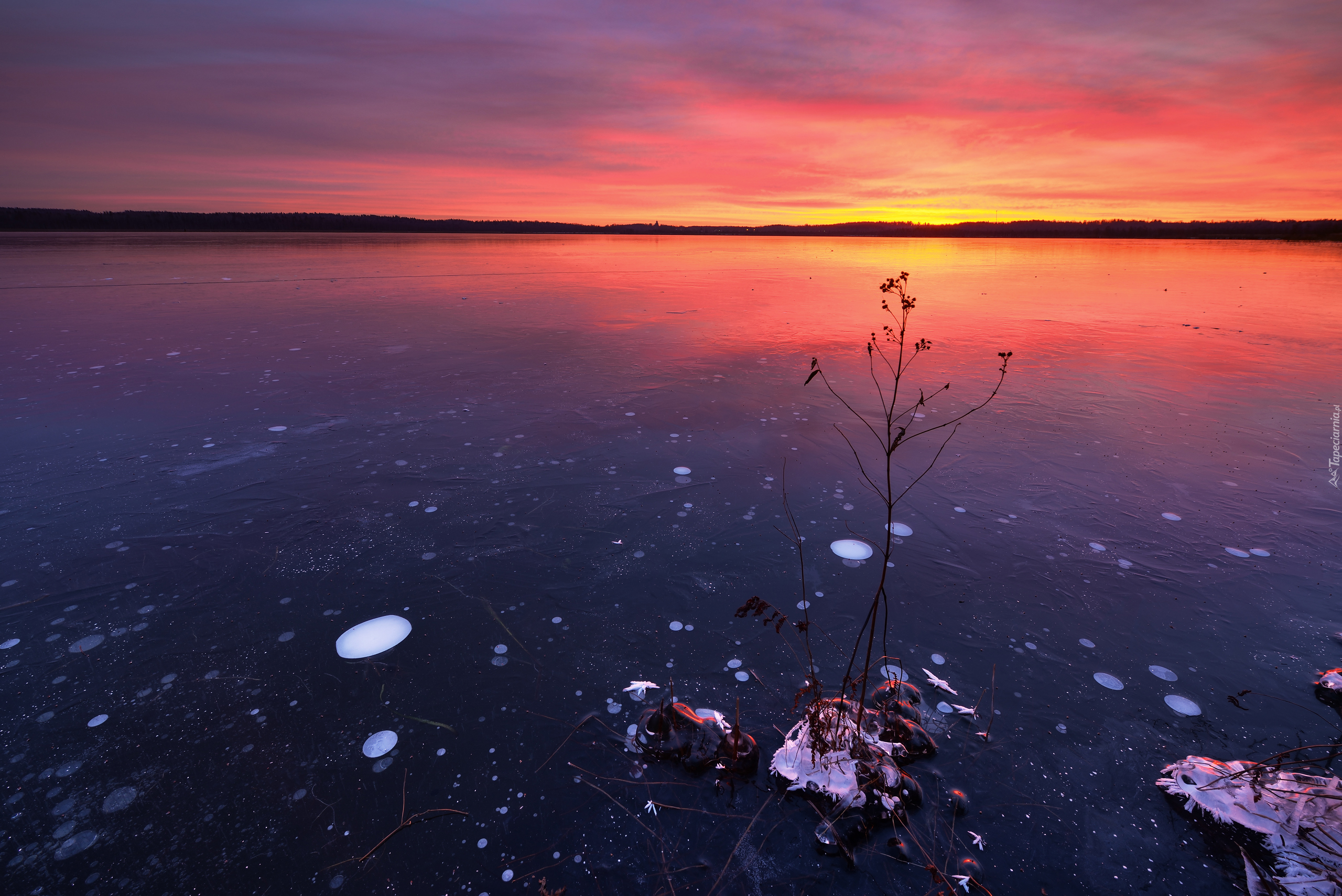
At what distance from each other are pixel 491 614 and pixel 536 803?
1236 mm

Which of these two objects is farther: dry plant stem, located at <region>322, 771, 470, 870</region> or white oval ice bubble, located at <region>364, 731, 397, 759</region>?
white oval ice bubble, located at <region>364, 731, 397, 759</region>

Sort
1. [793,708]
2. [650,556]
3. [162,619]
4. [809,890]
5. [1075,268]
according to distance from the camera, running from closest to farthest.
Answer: [809,890], [793,708], [162,619], [650,556], [1075,268]

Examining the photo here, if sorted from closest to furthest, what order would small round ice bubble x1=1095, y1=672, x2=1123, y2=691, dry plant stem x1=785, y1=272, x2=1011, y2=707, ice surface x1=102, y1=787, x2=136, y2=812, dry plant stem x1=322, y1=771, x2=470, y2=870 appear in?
dry plant stem x1=322, y1=771, x2=470, y2=870 < ice surface x1=102, y1=787, x2=136, y2=812 < dry plant stem x1=785, y1=272, x2=1011, y2=707 < small round ice bubble x1=1095, y1=672, x2=1123, y2=691

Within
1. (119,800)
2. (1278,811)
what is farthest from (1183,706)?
(119,800)

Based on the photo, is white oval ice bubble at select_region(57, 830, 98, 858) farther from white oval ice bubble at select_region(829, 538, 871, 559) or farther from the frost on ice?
the frost on ice

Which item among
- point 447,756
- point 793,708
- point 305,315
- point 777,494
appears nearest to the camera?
point 447,756

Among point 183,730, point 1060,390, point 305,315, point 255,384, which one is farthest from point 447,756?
point 305,315

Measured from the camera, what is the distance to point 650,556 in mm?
3725

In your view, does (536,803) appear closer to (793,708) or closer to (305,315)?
(793,708)

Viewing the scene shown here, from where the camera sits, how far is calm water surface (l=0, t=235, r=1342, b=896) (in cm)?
197

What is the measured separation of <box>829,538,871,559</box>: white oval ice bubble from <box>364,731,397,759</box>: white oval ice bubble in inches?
109

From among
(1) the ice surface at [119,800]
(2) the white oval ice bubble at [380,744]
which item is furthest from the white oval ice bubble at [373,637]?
(1) the ice surface at [119,800]

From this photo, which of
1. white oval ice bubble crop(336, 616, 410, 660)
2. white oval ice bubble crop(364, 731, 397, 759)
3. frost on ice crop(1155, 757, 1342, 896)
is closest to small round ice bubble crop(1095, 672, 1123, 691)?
→ frost on ice crop(1155, 757, 1342, 896)

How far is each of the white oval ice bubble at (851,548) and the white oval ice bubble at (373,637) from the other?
274cm
